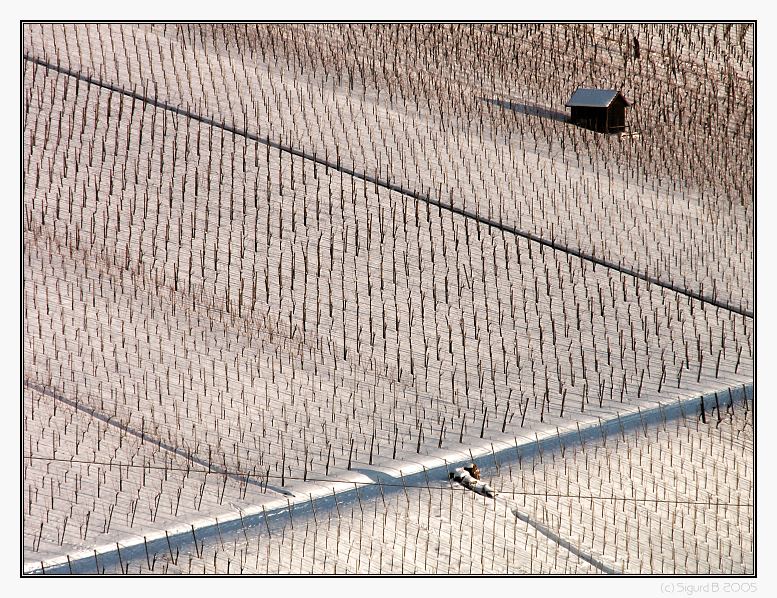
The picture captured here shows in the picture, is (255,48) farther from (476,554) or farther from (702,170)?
(476,554)

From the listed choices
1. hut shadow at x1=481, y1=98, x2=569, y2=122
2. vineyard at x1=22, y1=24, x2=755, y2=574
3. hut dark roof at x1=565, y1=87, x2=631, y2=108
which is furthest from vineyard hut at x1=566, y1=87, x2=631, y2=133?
hut shadow at x1=481, y1=98, x2=569, y2=122

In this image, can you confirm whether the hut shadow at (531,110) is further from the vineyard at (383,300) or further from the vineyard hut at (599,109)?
the vineyard hut at (599,109)

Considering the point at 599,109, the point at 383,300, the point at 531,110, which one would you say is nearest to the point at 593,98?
the point at 599,109

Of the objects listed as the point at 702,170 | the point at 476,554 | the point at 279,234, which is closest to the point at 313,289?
the point at 279,234

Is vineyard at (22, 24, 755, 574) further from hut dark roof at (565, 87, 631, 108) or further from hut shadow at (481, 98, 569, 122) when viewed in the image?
hut dark roof at (565, 87, 631, 108)

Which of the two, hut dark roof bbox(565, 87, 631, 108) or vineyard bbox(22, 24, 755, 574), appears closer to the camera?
vineyard bbox(22, 24, 755, 574)

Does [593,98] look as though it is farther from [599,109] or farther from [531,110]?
[531,110]

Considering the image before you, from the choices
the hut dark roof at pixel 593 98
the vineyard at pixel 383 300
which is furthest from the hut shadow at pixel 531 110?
the hut dark roof at pixel 593 98
